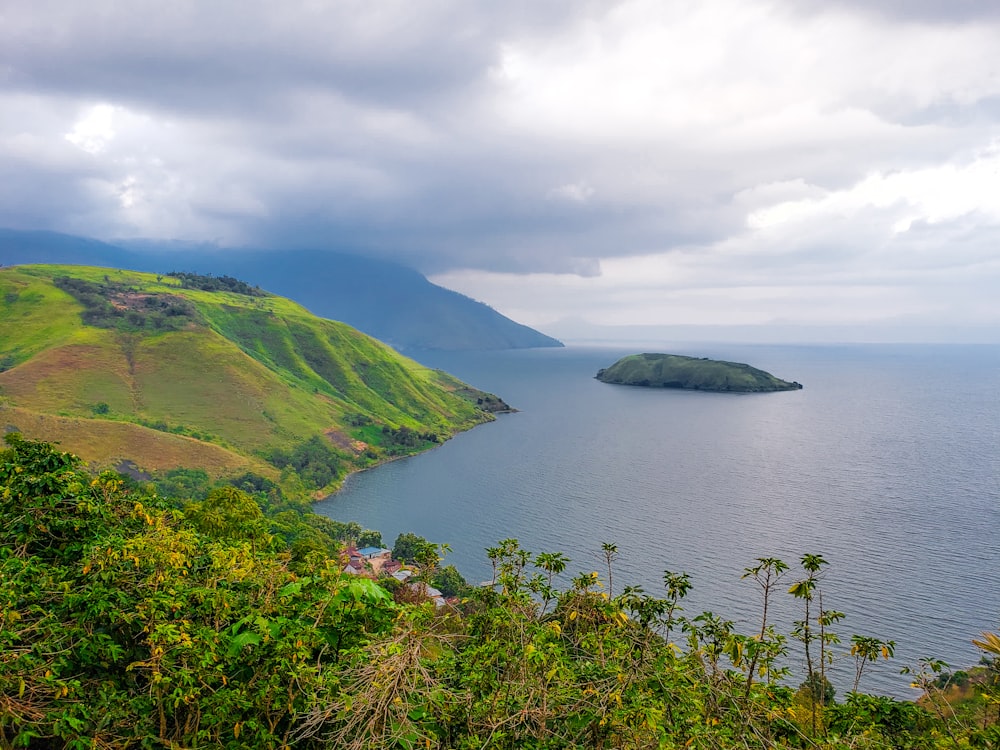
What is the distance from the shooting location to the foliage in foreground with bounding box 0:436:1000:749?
8297 millimetres

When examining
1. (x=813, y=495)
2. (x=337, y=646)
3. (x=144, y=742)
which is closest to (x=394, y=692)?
(x=337, y=646)

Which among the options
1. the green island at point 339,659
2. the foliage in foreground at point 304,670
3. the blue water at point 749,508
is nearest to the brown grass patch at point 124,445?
the blue water at point 749,508

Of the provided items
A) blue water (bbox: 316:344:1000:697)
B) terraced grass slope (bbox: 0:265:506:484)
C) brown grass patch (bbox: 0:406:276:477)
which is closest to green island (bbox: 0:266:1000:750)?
blue water (bbox: 316:344:1000:697)

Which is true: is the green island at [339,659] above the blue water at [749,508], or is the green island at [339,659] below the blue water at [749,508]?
above

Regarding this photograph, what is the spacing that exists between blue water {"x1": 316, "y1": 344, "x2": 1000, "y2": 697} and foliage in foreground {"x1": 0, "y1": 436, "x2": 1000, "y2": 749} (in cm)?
4369

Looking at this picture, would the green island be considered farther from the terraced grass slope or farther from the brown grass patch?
the terraced grass slope

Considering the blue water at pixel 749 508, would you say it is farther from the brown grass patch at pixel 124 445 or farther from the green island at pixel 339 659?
the green island at pixel 339 659

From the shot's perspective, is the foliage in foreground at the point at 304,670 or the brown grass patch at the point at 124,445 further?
the brown grass patch at the point at 124,445

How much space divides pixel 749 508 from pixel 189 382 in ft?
392

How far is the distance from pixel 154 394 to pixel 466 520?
262 feet

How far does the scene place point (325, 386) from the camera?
15262 centimetres

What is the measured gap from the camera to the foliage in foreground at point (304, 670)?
8297 mm

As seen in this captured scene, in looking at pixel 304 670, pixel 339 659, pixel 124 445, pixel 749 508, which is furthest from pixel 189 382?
pixel 304 670

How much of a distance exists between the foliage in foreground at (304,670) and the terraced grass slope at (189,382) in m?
94.0
